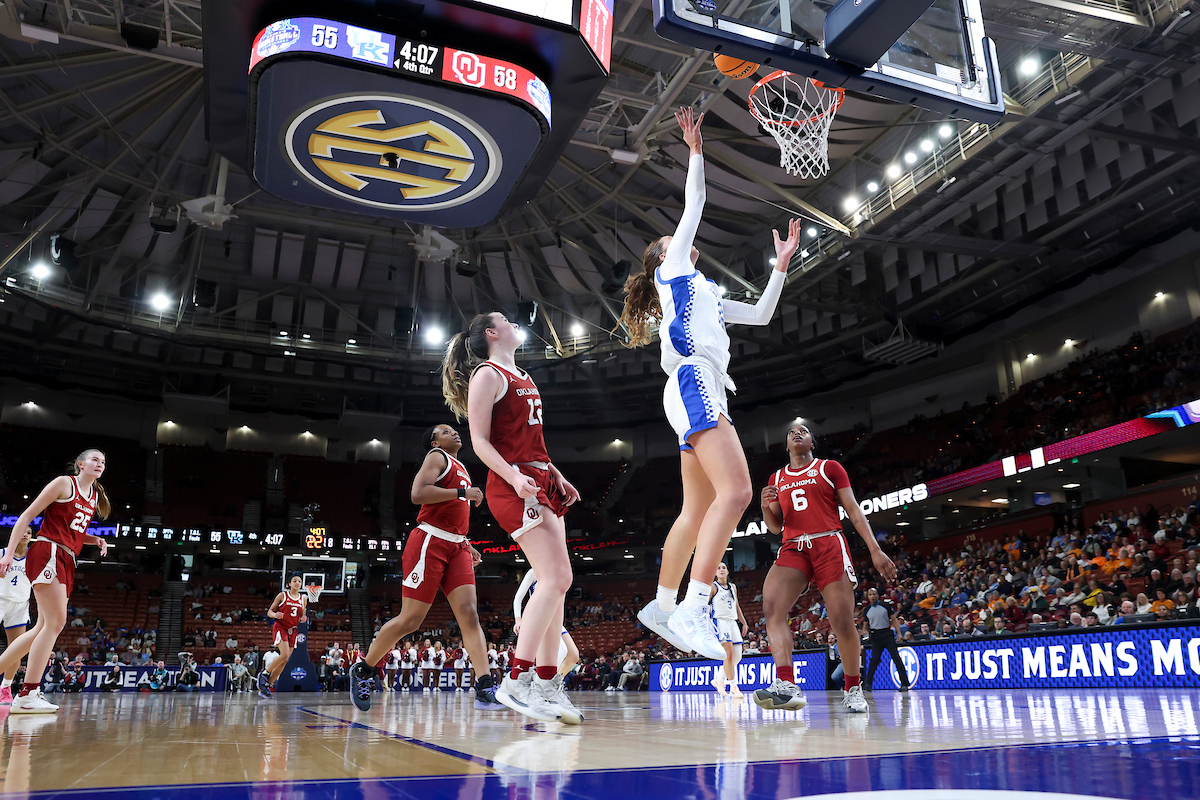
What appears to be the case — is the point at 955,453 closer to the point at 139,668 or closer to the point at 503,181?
the point at 503,181

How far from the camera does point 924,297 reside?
76.5ft

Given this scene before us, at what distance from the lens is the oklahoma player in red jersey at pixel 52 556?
5.92 m

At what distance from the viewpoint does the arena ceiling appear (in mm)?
14867

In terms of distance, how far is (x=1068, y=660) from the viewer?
9133 millimetres

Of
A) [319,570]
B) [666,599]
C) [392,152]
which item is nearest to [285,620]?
[392,152]

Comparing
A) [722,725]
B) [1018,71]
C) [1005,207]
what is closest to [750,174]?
[1018,71]

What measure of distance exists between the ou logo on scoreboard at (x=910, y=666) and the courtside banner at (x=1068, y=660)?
0.05 ft

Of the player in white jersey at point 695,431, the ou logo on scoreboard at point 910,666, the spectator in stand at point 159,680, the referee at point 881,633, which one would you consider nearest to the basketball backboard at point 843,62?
the player in white jersey at point 695,431

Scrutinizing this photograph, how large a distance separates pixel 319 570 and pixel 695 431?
2840 cm

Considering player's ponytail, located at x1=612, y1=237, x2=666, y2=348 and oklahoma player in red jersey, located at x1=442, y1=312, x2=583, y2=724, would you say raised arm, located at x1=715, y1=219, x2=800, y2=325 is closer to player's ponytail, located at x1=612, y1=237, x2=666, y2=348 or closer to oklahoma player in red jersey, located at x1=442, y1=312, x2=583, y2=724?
player's ponytail, located at x1=612, y1=237, x2=666, y2=348

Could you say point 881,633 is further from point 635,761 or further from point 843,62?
point 635,761

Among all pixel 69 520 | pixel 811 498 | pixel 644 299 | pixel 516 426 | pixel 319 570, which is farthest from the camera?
pixel 319 570

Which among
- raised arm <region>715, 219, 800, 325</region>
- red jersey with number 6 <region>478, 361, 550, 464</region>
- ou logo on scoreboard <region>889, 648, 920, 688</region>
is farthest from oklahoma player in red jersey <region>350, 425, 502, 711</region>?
ou logo on scoreboard <region>889, 648, 920, 688</region>

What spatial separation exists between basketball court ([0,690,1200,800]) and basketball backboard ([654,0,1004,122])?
13.4 feet
